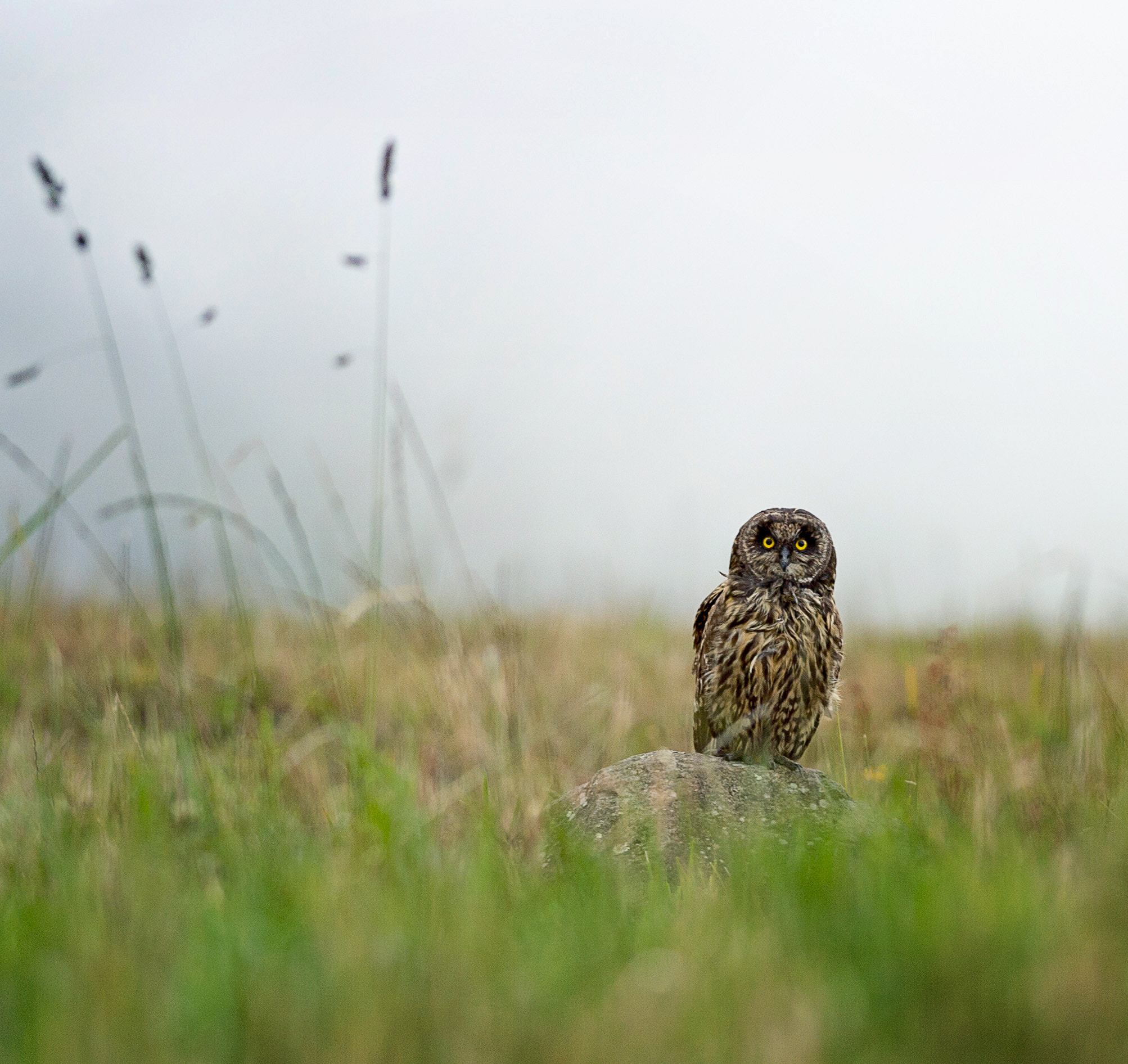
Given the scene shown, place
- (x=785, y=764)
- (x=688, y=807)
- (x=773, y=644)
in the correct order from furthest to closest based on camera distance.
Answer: (x=773, y=644) → (x=785, y=764) → (x=688, y=807)

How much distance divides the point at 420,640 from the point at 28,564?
1.64m

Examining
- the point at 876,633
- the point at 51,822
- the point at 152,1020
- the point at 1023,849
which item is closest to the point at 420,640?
the point at 51,822

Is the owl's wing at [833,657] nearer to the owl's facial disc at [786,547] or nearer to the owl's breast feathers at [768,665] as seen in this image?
the owl's breast feathers at [768,665]

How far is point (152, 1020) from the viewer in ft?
5.63

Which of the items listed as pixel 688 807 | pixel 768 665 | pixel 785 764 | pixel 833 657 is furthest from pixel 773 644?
pixel 688 807

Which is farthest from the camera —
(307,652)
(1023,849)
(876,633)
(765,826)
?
(876,633)

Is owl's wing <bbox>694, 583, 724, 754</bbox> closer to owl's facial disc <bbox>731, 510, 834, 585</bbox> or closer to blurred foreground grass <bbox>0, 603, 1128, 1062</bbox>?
owl's facial disc <bbox>731, 510, 834, 585</bbox>

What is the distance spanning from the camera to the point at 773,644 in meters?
4.16

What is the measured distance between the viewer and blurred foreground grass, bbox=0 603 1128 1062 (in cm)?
165

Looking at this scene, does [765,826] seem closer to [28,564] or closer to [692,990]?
[692,990]

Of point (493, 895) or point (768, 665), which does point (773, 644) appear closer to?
point (768, 665)

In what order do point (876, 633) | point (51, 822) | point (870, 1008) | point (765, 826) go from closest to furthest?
1. point (870, 1008)
2. point (51, 822)
3. point (765, 826)
4. point (876, 633)

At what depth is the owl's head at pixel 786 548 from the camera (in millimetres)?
4219

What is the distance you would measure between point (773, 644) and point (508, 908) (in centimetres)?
185
